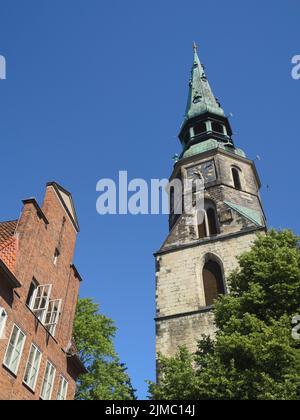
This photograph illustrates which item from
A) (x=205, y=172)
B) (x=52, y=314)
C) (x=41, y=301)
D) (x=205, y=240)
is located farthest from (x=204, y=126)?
(x=41, y=301)

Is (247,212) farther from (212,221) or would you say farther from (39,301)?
(39,301)

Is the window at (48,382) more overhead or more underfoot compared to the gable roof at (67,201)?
more underfoot

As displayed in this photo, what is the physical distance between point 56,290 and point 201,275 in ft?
32.9

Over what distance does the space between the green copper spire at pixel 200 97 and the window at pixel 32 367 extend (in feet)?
89.8

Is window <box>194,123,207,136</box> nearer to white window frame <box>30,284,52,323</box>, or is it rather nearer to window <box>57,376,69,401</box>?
white window frame <box>30,284,52,323</box>

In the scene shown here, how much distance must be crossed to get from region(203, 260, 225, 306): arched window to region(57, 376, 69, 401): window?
29.6 ft

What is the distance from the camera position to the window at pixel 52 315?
44.0 feet

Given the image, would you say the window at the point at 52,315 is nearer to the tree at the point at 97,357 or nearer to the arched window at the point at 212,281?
the tree at the point at 97,357

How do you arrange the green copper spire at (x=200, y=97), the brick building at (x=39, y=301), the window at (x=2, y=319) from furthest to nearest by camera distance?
the green copper spire at (x=200, y=97) → the brick building at (x=39, y=301) → the window at (x=2, y=319)

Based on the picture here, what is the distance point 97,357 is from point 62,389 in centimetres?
651

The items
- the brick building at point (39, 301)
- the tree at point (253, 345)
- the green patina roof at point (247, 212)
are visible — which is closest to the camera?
the brick building at point (39, 301)

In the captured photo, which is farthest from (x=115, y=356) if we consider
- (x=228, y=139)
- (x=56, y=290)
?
(x=228, y=139)

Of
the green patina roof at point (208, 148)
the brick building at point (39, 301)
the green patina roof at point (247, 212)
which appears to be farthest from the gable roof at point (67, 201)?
the green patina roof at point (208, 148)
